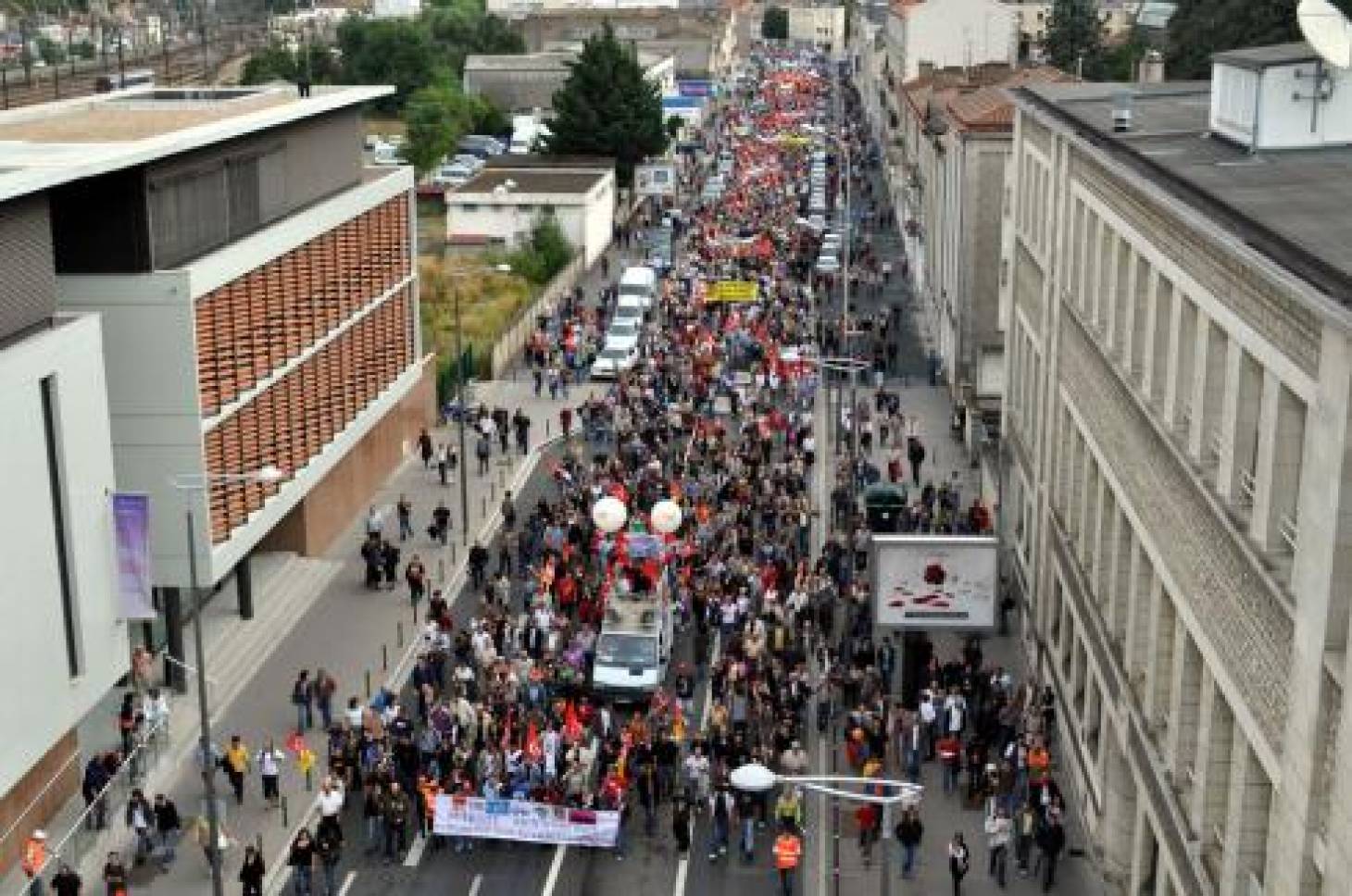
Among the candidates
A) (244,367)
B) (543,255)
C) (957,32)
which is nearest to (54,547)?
(244,367)

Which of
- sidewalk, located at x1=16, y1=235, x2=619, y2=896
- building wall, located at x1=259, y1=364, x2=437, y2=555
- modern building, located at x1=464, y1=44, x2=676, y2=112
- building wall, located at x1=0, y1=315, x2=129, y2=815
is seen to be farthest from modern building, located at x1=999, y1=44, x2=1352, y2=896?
modern building, located at x1=464, y1=44, x2=676, y2=112

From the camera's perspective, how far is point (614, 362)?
59.1 metres

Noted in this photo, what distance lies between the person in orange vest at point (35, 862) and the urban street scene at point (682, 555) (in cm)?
29

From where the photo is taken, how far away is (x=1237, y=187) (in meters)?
21.8

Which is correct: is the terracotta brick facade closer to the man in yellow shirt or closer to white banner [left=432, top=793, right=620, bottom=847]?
the man in yellow shirt

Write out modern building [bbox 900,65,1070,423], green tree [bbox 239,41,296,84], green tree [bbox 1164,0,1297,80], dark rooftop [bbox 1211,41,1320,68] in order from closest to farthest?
dark rooftop [bbox 1211,41,1320,68] → modern building [bbox 900,65,1070,423] → green tree [bbox 1164,0,1297,80] → green tree [bbox 239,41,296,84]

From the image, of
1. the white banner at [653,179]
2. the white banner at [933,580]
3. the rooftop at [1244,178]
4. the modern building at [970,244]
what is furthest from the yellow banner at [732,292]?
the white banner at [653,179]

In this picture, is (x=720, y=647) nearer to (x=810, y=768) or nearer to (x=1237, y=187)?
(x=810, y=768)

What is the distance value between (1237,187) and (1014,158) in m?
19.4

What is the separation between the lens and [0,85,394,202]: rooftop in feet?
88.5

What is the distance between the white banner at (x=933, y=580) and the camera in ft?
101

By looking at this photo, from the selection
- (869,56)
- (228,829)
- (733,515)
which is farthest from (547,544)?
(869,56)

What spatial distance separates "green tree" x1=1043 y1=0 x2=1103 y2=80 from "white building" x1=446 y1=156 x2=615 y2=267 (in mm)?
54031

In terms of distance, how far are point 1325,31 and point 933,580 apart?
11224 mm
